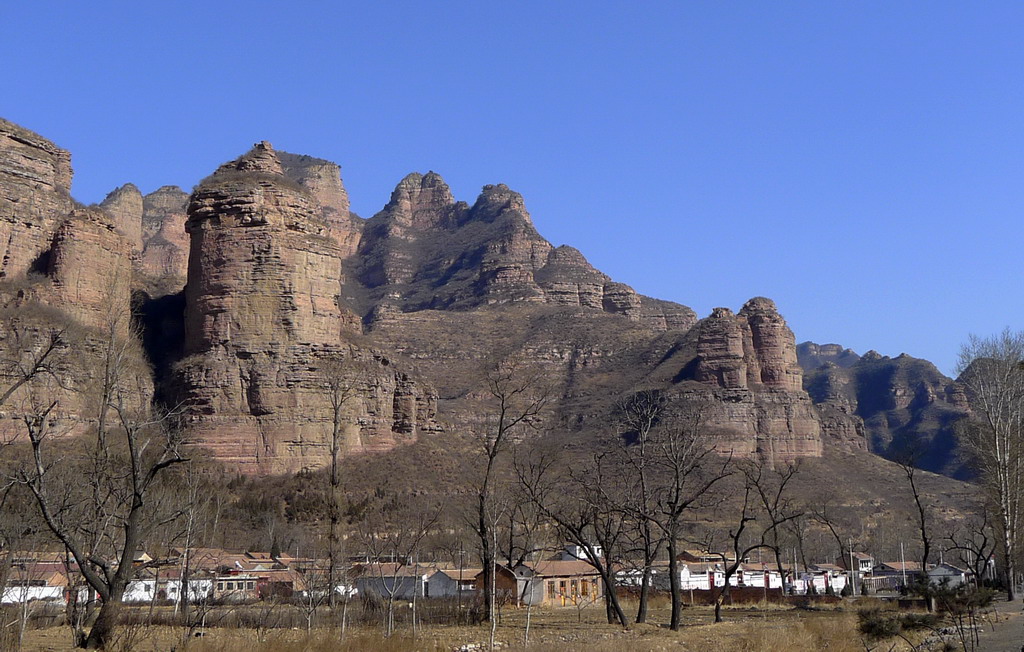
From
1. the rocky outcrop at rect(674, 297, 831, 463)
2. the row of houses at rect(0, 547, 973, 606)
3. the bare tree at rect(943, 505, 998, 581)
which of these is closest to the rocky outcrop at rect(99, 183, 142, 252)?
the rocky outcrop at rect(674, 297, 831, 463)

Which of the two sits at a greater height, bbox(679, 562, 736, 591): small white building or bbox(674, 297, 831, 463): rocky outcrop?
bbox(674, 297, 831, 463): rocky outcrop

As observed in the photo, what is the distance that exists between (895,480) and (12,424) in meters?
117

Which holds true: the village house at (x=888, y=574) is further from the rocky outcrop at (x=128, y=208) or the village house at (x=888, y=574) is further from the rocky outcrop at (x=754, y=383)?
the rocky outcrop at (x=128, y=208)

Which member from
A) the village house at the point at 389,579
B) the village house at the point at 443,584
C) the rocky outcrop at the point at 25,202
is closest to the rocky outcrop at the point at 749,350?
the village house at the point at 389,579

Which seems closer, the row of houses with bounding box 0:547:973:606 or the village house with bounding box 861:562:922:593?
the row of houses with bounding box 0:547:973:606

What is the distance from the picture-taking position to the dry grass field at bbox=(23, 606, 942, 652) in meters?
30.5

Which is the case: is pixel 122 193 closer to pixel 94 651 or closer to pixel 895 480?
pixel 895 480

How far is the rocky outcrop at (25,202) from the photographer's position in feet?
315

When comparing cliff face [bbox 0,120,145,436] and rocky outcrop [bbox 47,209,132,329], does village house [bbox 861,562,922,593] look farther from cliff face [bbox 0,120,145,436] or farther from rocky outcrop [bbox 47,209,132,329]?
rocky outcrop [bbox 47,209,132,329]

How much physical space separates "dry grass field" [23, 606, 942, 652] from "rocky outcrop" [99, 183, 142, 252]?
161621 millimetres

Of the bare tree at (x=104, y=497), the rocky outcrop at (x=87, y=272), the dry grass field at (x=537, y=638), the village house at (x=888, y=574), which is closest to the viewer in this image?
the bare tree at (x=104, y=497)

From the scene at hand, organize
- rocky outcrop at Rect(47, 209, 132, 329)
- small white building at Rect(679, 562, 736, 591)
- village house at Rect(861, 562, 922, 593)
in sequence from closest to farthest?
small white building at Rect(679, 562, 736, 591), rocky outcrop at Rect(47, 209, 132, 329), village house at Rect(861, 562, 922, 593)

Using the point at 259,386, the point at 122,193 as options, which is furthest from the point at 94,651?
the point at 122,193

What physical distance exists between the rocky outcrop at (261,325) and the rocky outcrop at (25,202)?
42.1ft
